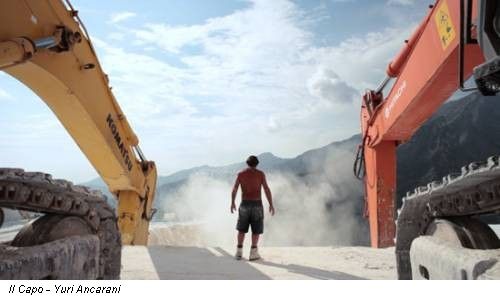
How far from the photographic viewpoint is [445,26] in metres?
4.88

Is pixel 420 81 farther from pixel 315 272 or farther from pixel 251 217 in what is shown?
pixel 251 217

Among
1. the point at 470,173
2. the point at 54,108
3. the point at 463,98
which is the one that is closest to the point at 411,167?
the point at 463,98

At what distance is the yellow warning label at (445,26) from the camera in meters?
4.76

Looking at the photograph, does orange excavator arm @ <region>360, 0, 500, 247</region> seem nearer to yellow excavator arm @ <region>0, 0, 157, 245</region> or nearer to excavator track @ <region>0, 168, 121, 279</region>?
excavator track @ <region>0, 168, 121, 279</region>

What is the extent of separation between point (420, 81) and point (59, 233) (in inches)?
180

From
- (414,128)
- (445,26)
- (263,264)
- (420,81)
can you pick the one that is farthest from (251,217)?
(445,26)

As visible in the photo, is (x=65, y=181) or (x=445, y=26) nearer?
(x=65, y=181)

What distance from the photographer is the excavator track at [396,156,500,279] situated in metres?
2.43

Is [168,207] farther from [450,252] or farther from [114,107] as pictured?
[450,252]

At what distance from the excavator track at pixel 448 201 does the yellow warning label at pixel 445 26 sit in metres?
2.47

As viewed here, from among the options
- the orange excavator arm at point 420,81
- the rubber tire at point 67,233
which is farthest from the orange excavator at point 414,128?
the rubber tire at point 67,233

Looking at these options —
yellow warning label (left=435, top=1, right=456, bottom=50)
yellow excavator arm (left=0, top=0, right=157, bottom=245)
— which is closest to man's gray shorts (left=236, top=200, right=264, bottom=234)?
yellow excavator arm (left=0, top=0, right=157, bottom=245)

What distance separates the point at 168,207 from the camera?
1905 cm

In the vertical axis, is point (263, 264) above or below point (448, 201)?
below
